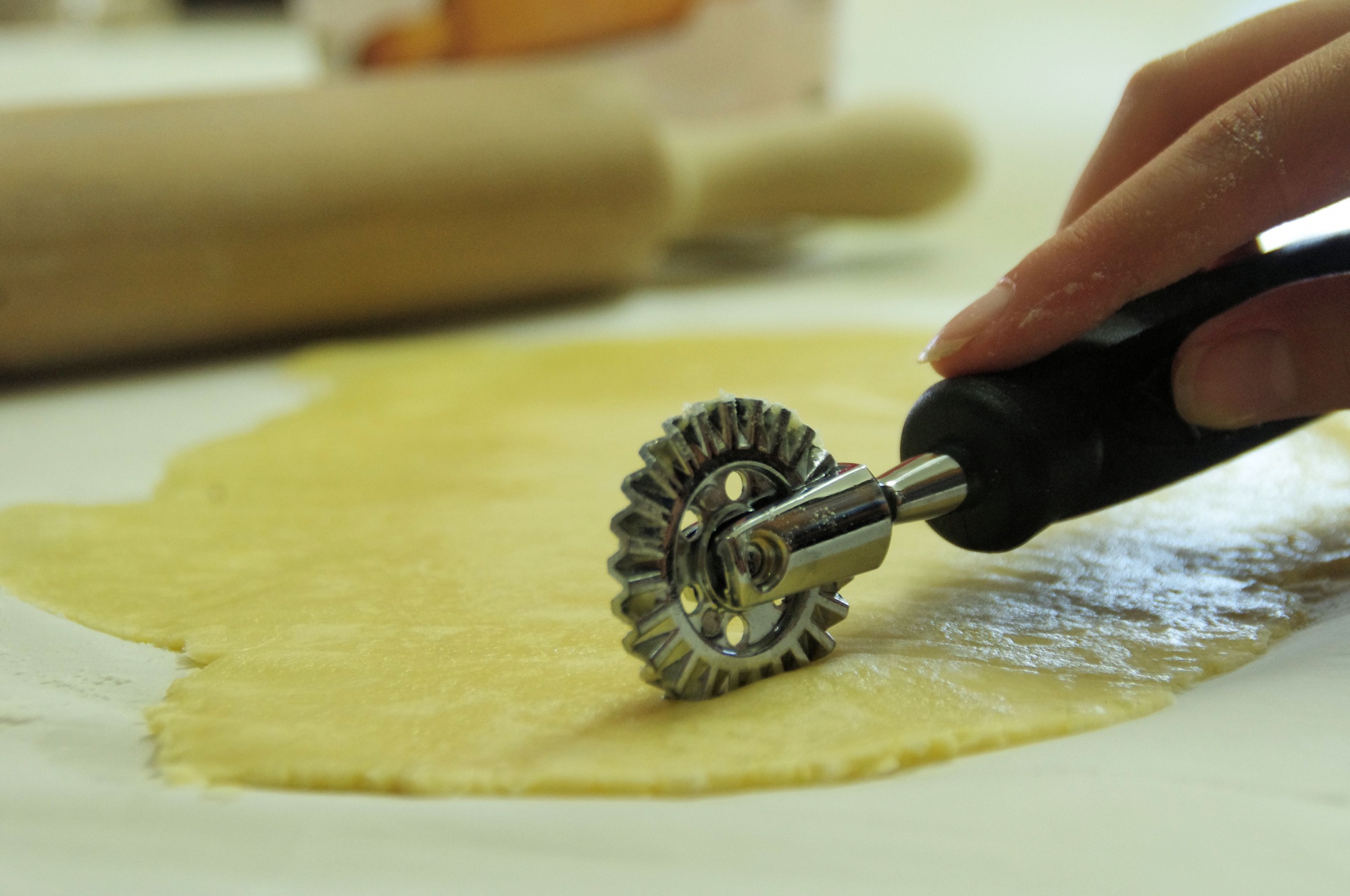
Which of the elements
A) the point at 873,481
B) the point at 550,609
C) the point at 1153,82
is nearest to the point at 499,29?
the point at 1153,82

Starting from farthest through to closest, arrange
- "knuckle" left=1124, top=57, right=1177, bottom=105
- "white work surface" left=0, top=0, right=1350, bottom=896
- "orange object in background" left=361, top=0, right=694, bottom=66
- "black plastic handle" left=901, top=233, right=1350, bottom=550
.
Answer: "orange object in background" left=361, top=0, right=694, bottom=66
"knuckle" left=1124, top=57, right=1177, bottom=105
"black plastic handle" left=901, top=233, right=1350, bottom=550
"white work surface" left=0, top=0, right=1350, bottom=896

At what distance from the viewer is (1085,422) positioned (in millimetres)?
704

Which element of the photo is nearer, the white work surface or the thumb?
the white work surface

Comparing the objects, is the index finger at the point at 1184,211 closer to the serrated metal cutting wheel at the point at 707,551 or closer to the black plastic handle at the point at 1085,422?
the black plastic handle at the point at 1085,422

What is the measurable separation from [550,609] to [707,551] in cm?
22

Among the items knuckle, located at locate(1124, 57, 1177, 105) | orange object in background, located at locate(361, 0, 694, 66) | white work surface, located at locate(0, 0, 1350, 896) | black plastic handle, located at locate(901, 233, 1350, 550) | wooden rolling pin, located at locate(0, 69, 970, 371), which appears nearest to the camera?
white work surface, located at locate(0, 0, 1350, 896)

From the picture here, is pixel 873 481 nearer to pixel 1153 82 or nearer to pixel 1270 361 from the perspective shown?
pixel 1270 361

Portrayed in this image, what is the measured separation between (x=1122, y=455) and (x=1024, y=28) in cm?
269

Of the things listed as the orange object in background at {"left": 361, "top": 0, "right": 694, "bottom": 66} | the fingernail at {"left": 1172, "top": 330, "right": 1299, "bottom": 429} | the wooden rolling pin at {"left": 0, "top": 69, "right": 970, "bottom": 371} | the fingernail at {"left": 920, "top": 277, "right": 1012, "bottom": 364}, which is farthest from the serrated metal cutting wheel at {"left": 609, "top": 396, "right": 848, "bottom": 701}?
the orange object in background at {"left": 361, "top": 0, "right": 694, "bottom": 66}

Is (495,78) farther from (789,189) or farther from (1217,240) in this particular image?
(1217,240)

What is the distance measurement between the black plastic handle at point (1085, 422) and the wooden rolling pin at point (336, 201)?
1.15 meters

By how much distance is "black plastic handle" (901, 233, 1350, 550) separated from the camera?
684 millimetres

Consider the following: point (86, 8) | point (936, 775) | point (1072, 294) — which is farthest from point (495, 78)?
point (86, 8)

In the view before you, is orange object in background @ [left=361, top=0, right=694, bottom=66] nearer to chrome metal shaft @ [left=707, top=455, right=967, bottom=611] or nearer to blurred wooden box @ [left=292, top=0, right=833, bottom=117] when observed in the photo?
blurred wooden box @ [left=292, top=0, right=833, bottom=117]
